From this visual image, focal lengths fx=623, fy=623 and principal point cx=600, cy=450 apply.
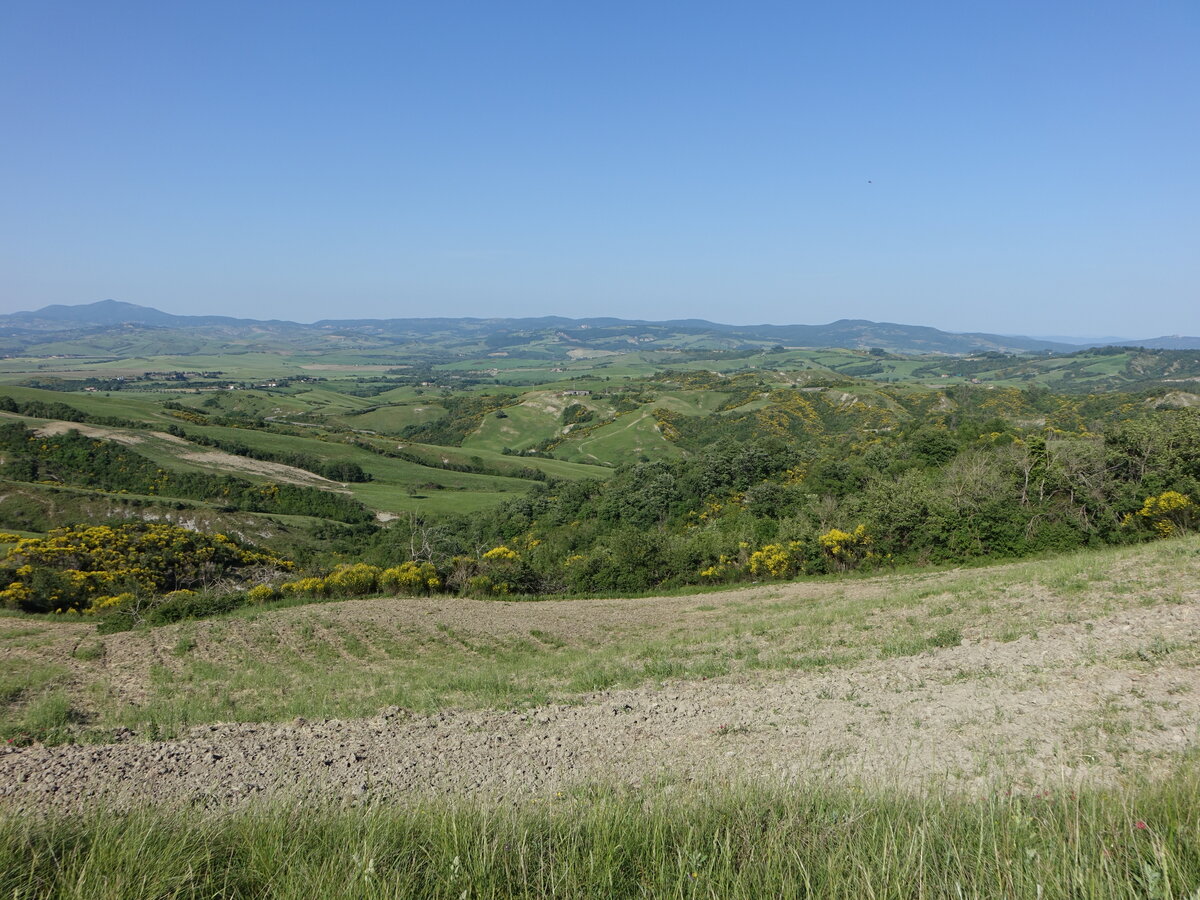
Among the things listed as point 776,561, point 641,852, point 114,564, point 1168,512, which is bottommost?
point 114,564

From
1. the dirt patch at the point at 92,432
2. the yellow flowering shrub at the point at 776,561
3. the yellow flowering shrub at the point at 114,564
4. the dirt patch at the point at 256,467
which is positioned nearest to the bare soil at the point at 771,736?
the yellow flowering shrub at the point at 776,561

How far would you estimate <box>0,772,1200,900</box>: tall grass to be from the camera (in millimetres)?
2939

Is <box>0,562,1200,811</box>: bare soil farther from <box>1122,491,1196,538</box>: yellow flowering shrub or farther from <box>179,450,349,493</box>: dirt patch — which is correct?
<box>179,450,349,493</box>: dirt patch

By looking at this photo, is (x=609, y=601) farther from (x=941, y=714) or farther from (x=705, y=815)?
(x=705, y=815)

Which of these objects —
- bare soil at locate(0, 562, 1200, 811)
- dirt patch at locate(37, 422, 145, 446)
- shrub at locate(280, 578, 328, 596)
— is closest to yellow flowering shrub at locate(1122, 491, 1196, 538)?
bare soil at locate(0, 562, 1200, 811)

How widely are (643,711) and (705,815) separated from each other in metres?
6.46

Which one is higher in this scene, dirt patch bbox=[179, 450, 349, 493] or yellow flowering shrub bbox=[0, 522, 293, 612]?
yellow flowering shrub bbox=[0, 522, 293, 612]

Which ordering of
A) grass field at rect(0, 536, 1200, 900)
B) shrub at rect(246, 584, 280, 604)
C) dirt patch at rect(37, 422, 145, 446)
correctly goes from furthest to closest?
dirt patch at rect(37, 422, 145, 446), shrub at rect(246, 584, 280, 604), grass field at rect(0, 536, 1200, 900)

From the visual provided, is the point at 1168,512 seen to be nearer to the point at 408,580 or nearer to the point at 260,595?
the point at 408,580

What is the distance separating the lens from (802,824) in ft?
12.2

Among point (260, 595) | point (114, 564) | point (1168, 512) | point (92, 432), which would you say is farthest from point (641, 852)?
point (92, 432)

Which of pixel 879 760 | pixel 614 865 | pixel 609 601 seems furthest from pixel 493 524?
pixel 614 865

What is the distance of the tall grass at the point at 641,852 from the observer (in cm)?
294

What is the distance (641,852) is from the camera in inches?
138
